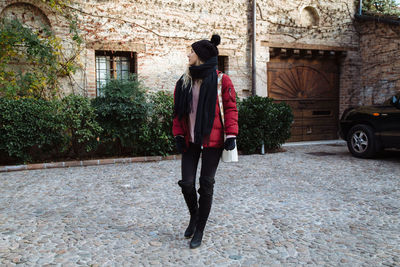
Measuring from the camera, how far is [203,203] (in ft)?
9.95

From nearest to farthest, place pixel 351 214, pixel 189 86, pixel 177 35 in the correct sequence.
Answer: pixel 189 86, pixel 351 214, pixel 177 35

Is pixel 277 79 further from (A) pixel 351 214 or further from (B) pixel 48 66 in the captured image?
(A) pixel 351 214

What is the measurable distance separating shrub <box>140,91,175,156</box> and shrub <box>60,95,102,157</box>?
1.08 metres

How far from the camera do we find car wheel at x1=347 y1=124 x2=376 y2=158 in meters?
7.63

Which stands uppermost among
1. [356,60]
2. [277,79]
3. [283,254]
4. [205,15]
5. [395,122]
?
[205,15]

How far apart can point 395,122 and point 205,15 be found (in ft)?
18.3

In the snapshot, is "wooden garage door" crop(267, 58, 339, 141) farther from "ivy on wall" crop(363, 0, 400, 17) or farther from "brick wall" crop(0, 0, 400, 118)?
"ivy on wall" crop(363, 0, 400, 17)

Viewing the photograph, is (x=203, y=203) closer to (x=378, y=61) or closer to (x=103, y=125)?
(x=103, y=125)

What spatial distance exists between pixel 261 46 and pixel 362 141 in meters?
4.19

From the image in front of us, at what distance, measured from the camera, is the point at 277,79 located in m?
10.8

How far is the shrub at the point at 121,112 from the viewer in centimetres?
749

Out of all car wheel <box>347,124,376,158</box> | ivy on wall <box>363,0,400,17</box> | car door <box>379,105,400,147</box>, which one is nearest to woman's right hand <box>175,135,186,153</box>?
car door <box>379,105,400,147</box>

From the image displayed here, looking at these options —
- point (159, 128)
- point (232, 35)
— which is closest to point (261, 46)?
point (232, 35)

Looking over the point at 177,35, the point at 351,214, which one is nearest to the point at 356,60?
the point at 177,35
